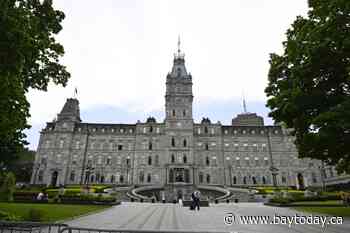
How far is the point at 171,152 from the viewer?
201ft

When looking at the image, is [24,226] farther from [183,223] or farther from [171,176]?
[171,176]

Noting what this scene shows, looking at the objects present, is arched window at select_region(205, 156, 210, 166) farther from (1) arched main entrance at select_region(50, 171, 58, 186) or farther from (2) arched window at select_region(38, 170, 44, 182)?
(2) arched window at select_region(38, 170, 44, 182)

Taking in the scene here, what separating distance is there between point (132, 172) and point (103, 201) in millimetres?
33529

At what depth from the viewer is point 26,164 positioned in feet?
234

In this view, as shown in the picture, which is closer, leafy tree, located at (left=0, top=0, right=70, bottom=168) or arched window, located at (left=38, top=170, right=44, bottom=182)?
leafy tree, located at (left=0, top=0, right=70, bottom=168)

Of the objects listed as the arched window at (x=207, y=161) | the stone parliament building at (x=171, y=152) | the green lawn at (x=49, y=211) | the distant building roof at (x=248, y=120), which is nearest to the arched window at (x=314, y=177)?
the stone parliament building at (x=171, y=152)

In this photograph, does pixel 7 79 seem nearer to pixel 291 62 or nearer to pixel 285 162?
pixel 291 62

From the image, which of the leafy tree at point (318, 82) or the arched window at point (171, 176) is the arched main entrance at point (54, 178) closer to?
the arched window at point (171, 176)

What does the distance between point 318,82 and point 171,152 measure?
156 feet

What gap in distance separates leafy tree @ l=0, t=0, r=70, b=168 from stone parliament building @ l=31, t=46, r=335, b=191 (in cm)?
4624

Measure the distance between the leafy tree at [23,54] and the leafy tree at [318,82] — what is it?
47.4ft

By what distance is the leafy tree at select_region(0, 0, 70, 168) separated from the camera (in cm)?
995

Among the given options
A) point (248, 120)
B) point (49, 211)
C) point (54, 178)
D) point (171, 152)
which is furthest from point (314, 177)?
point (54, 178)

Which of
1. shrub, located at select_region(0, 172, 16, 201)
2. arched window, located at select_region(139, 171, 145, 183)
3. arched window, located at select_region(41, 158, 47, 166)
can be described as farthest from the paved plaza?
arched window, located at select_region(41, 158, 47, 166)
